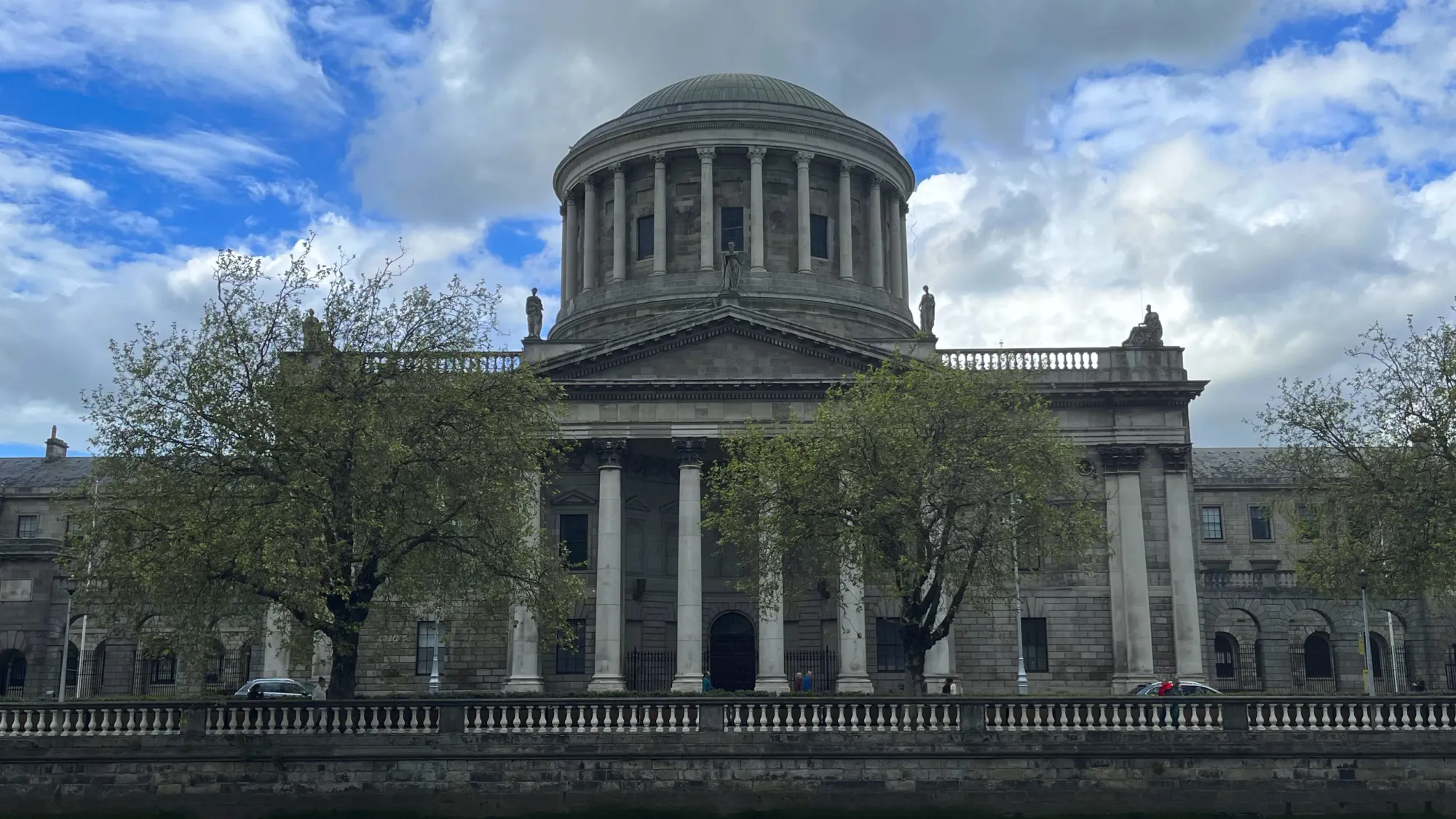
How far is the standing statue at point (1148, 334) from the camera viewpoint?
46719mm

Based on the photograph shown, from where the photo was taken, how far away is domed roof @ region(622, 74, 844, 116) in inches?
2351

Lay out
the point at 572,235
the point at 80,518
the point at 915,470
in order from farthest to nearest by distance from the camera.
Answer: the point at 572,235
the point at 915,470
the point at 80,518

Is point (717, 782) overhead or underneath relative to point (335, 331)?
underneath

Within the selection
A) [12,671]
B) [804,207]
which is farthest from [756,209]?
[12,671]

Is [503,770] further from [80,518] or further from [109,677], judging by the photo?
[109,677]

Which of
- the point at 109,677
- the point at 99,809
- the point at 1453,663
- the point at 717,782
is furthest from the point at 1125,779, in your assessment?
the point at 109,677

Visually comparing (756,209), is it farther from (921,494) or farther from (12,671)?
Result: (12,671)

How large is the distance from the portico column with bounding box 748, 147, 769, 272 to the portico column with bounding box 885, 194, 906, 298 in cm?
770

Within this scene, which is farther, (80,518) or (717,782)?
(80,518)

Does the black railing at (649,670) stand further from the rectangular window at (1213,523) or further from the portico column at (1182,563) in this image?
the rectangular window at (1213,523)

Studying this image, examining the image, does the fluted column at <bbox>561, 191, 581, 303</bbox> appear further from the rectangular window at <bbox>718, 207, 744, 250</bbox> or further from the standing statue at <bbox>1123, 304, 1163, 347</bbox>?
the standing statue at <bbox>1123, 304, 1163, 347</bbox>

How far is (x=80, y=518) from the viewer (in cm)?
2609

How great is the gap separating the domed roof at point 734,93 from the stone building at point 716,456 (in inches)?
12.2

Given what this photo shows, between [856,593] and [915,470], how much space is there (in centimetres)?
1097
